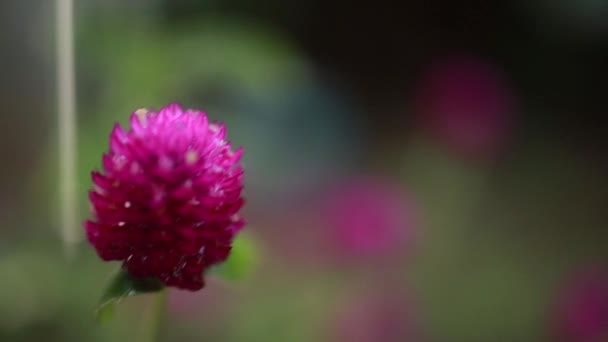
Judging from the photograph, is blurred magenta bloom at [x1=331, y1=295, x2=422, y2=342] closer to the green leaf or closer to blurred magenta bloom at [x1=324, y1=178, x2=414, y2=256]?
blurred magenta bloom at [x1=324, y1=178, x2=414, y2=256]

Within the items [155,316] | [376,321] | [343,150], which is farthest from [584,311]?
[155,316]

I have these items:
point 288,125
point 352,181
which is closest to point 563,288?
point 352,181

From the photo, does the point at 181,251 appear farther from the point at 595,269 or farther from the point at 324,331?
the point at 595,269

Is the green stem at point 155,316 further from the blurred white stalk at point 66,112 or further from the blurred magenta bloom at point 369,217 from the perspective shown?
the blurred magenta bloom at point 369,217

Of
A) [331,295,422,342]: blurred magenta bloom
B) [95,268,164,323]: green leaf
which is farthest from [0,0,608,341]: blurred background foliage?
[95,268,164,323]: green leaf

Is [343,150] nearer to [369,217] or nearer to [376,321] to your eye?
[369,217]

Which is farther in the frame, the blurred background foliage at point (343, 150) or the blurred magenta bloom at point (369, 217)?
the blurred magenta bloom at point (369, 217)

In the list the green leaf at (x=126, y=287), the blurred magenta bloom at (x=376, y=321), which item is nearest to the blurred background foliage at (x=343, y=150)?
the blurred magenta bloom at (x=376, y=321)
